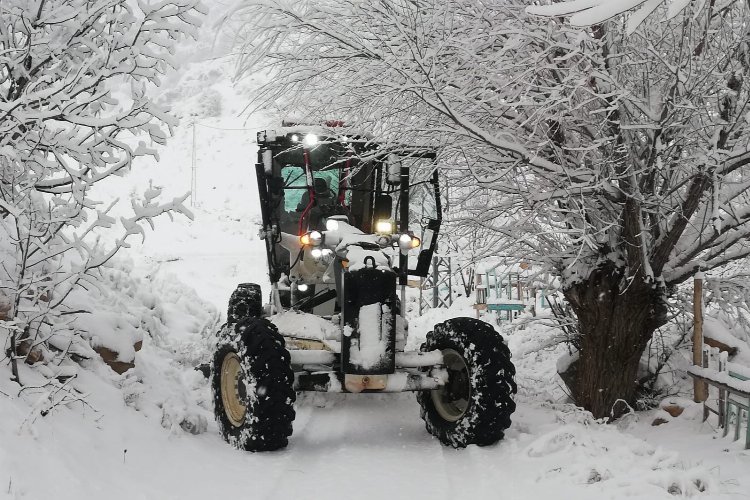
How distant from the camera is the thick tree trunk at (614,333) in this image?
5.95 m

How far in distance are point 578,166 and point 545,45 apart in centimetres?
99

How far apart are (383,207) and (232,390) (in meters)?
2.37

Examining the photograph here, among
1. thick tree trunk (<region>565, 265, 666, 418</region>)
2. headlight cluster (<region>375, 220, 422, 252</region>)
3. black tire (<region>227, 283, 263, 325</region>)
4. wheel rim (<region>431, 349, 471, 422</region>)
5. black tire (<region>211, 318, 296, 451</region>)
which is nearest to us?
black tire (<region>211, 318, 296, 451</region>)

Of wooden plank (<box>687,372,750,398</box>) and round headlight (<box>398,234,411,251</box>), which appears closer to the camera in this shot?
wooden plank (<box>687,372,750,398</box>)

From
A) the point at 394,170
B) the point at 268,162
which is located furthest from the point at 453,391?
the point at 268,162

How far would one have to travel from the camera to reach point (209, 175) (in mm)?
45875

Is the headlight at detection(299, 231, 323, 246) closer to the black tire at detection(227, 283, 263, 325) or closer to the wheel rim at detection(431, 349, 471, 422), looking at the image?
the wheel rim at detection(431, 349, 471, 422)

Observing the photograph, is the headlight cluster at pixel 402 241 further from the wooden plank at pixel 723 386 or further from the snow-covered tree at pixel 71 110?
the wooden plank at pixel 723 386

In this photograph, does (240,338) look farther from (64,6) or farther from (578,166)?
(578,166)

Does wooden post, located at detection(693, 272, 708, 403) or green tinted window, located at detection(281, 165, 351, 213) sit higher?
green tinted window, located at detection(281, 165, 351, 213)

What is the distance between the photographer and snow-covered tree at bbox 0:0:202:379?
149 inches

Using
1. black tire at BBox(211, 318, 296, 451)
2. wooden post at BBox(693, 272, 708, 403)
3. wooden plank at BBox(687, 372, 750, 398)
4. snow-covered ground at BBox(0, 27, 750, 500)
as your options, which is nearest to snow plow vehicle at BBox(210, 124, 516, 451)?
black tire at BBox(211, 318, 296, 451)

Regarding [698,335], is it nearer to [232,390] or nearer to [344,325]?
[344,325]

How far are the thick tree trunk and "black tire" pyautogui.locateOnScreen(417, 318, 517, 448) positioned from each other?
1.11 meters
